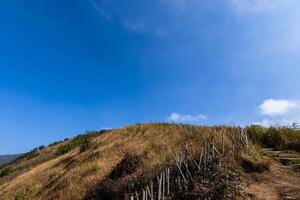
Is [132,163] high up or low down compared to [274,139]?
down

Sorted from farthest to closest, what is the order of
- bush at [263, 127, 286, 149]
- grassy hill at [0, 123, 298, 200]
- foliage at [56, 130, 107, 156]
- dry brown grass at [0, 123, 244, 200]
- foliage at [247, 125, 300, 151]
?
1. foliage at [56, 130, 107, 156]
2. dry brown grass at [0, 123, 244, 200]
3. bush at [263, 127, 286, 149]
4. foliage at [247, 125, 300, 151]
5. grassy hill at [0, 123, 298, 200]

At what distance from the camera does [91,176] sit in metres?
20.8

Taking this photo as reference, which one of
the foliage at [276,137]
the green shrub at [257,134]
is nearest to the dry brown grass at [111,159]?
the green shrub at [257,134]

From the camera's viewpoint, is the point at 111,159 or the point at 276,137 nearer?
the point at 276,137

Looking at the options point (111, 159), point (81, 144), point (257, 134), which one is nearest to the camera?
point (257, 134)

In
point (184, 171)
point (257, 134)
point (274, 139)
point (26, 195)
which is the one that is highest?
point (257, 134)

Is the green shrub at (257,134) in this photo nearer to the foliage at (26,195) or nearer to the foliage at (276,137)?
the foliage at (276,137)

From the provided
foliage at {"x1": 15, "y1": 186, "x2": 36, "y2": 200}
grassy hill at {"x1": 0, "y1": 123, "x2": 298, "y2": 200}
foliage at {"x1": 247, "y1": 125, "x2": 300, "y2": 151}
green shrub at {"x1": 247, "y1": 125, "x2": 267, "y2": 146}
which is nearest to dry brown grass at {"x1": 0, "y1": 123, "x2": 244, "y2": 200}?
grassy hill at {"x1": 0, "y1": 123, "x2": 298, "y2": 200}

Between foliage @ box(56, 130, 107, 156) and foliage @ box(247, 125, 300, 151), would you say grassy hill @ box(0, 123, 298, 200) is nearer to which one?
foliage @ box(247, 125, 300, 151)

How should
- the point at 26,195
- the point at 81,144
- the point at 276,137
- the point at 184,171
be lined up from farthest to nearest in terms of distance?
the point at 81,144 < the point at 26,195 < the point at 276,137 < the point at 184,171

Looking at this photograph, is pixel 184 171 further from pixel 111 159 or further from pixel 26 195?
pixel 26 195

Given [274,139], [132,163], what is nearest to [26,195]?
[132,163]

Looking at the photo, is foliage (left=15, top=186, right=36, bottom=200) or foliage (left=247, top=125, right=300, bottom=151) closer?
foliage (left=247, top=125, right=300, bottom=151)

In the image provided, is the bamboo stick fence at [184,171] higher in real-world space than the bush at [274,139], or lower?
lower
